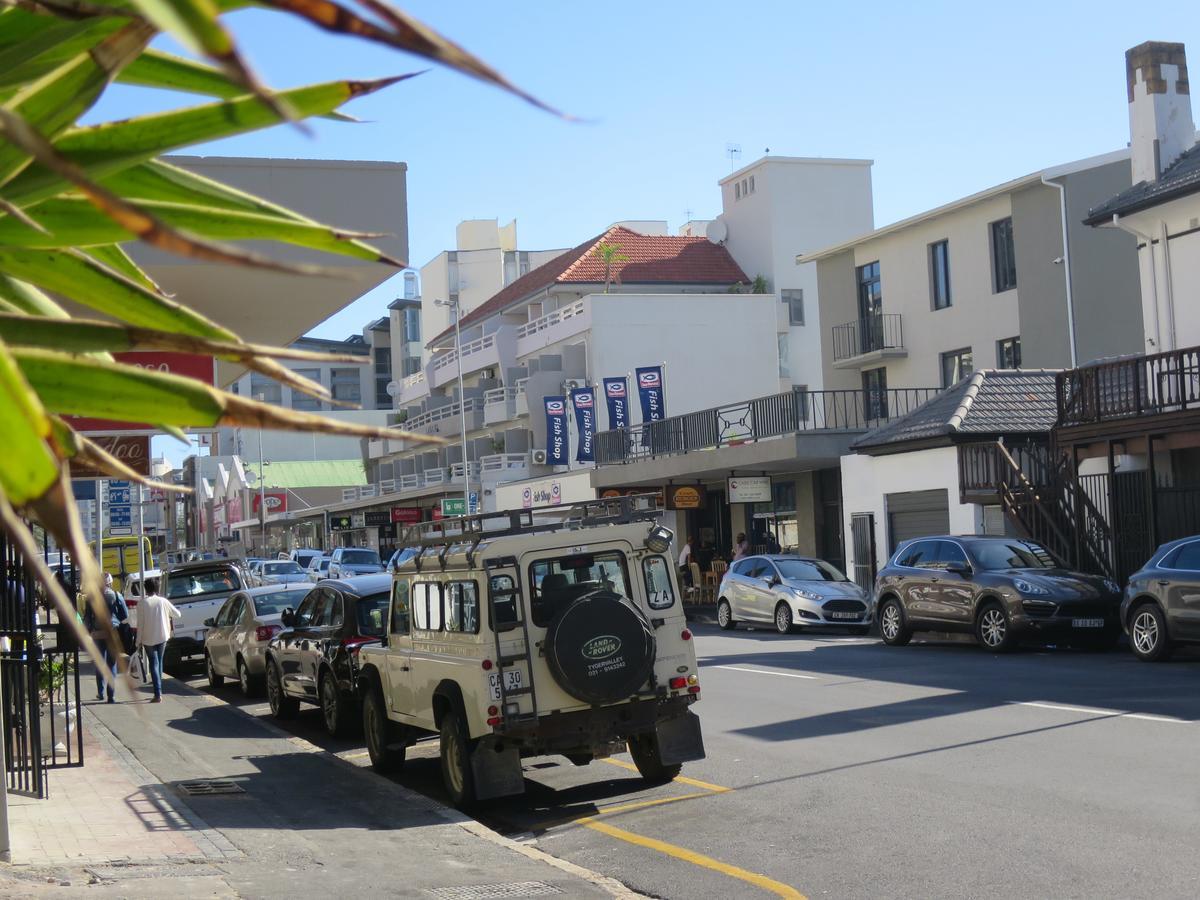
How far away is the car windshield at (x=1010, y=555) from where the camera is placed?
22.2 m

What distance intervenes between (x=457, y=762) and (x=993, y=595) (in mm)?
12452

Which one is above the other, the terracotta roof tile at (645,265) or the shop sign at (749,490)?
the terracotta roof tile at (645,265)

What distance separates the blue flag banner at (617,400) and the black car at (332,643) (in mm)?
32570

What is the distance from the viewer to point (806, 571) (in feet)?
95.1

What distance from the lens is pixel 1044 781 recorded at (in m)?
10.5

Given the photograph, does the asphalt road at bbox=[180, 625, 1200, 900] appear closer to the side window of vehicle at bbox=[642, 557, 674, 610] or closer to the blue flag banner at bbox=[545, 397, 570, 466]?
the side window of vehicle at bbox=[642, 557, 674, 610]

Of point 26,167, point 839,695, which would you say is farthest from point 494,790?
point 26,167

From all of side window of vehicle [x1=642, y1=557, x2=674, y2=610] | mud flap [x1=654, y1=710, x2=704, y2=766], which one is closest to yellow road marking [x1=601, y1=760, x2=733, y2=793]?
mud flap [x1=654, y1=710, x2=704, y2=766]

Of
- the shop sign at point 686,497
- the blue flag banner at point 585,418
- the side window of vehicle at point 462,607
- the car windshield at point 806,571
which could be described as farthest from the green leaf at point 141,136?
the blue flag banner at point 585,418

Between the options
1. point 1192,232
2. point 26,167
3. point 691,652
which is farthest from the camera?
point 1192,232

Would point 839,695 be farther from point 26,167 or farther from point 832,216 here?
point 832,216

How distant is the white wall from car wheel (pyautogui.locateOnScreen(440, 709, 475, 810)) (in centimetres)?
1993

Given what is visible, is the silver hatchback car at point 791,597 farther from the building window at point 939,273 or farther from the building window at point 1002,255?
the building window at point 939,273

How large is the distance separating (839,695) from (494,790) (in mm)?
6615
